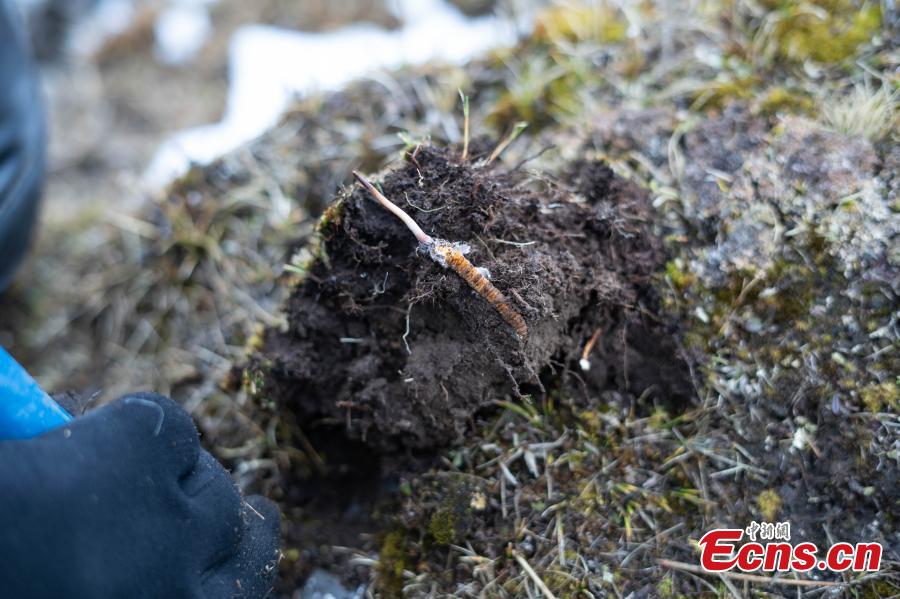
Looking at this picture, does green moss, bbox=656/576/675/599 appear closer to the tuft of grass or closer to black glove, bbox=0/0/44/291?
the tuft of grass

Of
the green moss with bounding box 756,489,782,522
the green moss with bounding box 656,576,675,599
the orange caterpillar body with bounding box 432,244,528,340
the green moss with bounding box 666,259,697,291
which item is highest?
the orange caterpillar body with bounding box 432,244,528,340

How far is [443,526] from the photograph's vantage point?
179cm

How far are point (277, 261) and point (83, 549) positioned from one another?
4.30 feet

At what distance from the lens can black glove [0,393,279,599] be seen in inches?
54.6

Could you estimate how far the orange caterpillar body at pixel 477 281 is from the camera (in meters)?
1.58

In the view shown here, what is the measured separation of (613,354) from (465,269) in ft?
2.03

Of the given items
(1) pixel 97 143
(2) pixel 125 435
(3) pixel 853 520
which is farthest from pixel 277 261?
(1) pixel 97 143

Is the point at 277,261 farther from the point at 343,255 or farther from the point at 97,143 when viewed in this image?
the point at 97,143

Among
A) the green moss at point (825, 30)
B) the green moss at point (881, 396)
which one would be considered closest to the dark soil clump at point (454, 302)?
the green moss at point (881, 396)

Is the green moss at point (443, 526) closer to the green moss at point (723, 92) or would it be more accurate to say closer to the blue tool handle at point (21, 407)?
the blue tool handle at point (21, 407)

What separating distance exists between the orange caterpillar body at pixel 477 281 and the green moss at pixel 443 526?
62cm

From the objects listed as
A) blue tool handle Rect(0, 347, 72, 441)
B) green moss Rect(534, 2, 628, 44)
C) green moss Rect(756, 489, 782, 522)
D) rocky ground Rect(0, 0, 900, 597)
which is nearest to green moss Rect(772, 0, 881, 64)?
rocky ground Rect(0, 0, 900, 597)

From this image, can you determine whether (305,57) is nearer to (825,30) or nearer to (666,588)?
(825,30)

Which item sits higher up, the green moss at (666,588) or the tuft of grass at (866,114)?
the tuft of grass at (866,114)
